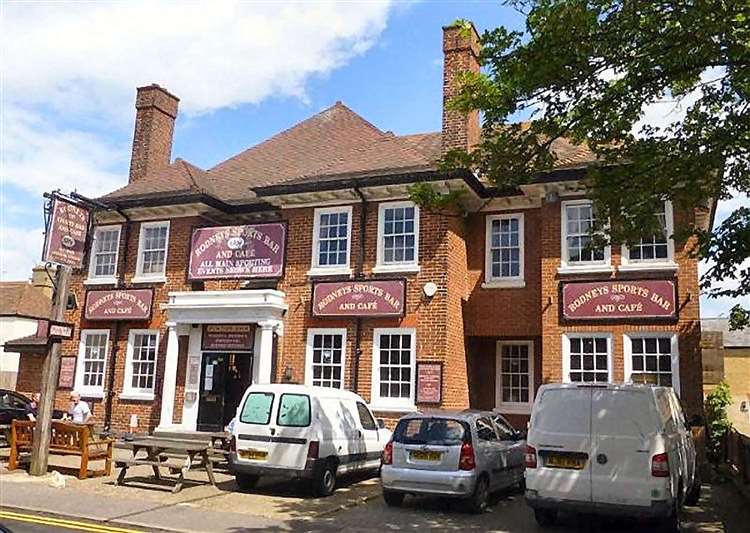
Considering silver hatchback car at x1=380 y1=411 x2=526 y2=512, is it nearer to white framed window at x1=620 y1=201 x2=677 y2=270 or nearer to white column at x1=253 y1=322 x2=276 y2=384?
white framed window at x1=620 y1=201 x2=677 y2=270

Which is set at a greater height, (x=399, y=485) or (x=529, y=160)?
(x=529, y=160)

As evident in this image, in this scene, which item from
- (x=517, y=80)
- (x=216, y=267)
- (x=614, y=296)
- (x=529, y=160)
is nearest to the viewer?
(x=517, y=80)

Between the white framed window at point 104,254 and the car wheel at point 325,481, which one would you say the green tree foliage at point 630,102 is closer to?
the car wheel at point 325,481

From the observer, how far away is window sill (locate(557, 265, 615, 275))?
1662 centimetres

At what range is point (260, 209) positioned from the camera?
811 inches

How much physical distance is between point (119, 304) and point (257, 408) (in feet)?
33.3

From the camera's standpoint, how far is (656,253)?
53.9 feet

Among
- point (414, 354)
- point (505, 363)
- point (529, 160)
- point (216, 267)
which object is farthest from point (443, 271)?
point (529, 160)

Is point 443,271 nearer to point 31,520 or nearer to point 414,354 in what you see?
point 414,354

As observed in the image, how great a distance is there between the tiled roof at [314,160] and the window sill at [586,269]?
2.52 m

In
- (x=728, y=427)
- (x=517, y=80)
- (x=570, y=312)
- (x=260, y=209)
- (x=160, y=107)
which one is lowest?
(x=728, y=427)

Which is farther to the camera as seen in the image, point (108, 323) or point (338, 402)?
point (108, 323)

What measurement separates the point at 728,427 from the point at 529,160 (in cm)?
1292

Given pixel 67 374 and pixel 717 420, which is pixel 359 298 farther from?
pixel 717 420
